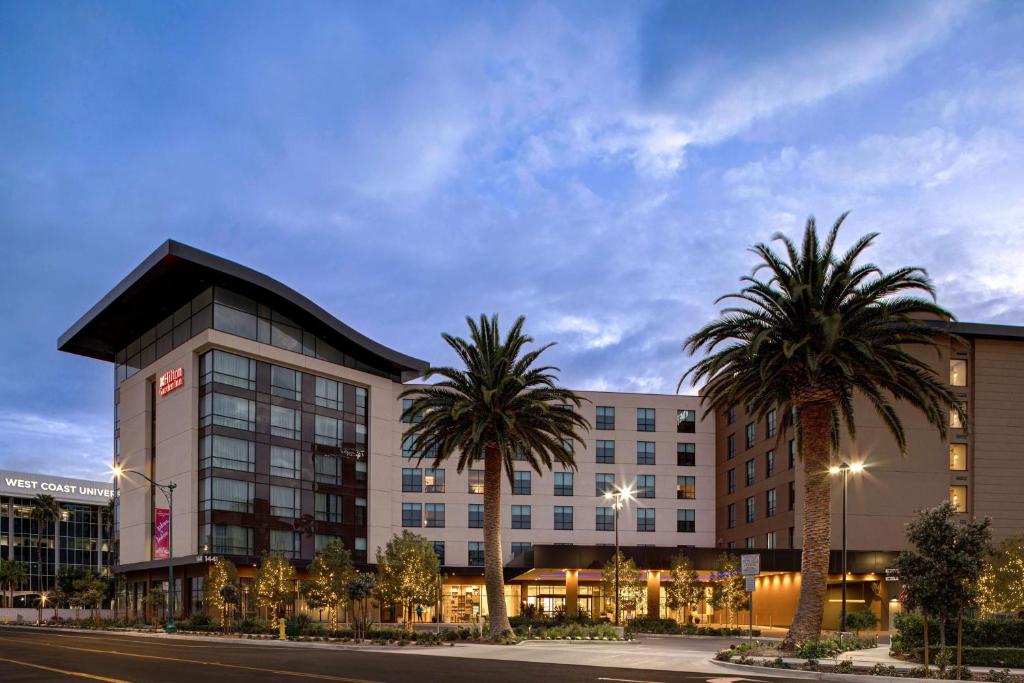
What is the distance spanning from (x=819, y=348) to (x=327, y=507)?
5521 cm

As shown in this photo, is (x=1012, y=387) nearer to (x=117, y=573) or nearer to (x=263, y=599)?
(x=263, y=599)

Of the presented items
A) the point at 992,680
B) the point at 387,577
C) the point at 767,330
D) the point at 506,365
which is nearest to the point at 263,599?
the point at 387,577

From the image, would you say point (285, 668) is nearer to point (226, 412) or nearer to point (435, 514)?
point (226, 412)

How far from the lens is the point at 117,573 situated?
82.6 metres

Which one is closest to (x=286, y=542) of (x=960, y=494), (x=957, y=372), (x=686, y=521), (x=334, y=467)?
(x=334, y=467)

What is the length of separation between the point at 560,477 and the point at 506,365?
4900cm

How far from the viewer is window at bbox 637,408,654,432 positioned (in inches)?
3740

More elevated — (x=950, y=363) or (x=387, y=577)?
(x=950, y=363)

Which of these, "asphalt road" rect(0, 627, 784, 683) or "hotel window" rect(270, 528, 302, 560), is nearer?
"asphalt road" rect(0, 627, 784, 683)

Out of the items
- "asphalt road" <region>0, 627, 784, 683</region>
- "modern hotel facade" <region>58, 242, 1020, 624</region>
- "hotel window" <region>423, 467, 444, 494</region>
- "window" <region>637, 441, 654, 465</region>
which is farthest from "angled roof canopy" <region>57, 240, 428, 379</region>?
"asphalt road" <region>0, 627, 784, 683</region>

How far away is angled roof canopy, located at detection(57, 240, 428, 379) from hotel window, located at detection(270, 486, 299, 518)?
1370 centimetres

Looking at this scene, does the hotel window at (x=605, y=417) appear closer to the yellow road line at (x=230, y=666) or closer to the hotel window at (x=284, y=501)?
the hotel window at (x=284, y=501)

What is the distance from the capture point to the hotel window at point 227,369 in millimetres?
73562

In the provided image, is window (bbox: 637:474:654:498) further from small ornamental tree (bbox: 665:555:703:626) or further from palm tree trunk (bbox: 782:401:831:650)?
palm tree trunk (bbox: 782:401:831:650)
